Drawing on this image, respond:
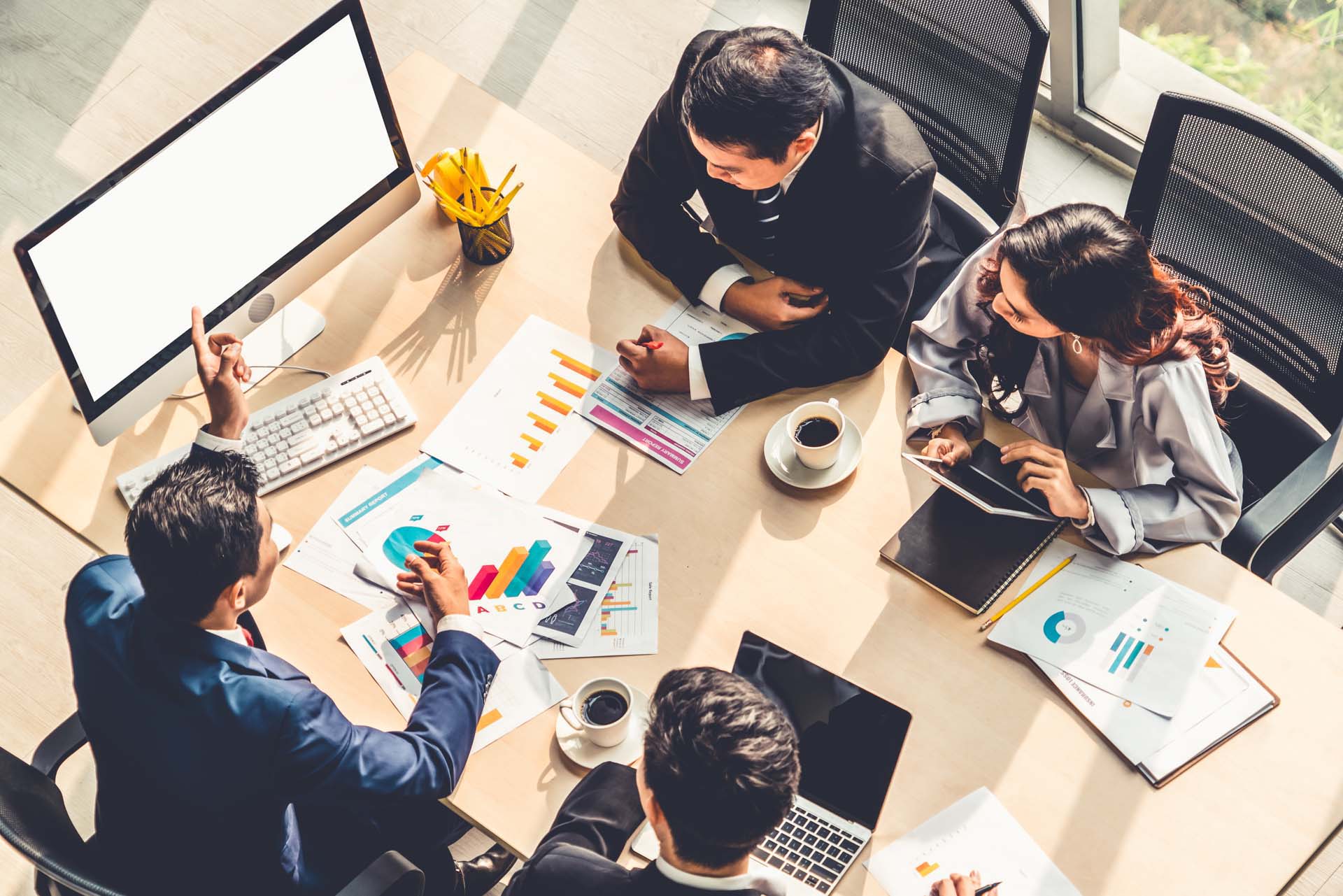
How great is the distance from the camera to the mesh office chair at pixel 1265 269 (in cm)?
189

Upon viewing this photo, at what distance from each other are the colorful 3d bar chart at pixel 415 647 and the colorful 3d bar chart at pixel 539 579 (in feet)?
0.56

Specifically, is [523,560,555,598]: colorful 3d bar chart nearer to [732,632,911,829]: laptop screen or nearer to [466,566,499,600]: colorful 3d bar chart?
[466,566,499,600]: colorful 3d bar chart

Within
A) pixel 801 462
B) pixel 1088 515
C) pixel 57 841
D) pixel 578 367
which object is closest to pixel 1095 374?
pixel 1088 515

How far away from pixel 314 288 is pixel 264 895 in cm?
107

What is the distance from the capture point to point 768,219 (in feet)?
7.01

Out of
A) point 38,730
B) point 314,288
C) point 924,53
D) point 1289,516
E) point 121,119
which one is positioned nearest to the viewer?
point 1289,516

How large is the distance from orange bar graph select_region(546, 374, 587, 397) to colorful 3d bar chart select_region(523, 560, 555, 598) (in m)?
0.33

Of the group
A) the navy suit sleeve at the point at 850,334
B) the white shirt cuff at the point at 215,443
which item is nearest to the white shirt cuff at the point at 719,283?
the navy suit sleeve at the point at 850,334

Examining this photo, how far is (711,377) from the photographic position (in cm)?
195

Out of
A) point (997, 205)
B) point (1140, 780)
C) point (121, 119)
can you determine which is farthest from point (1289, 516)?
point (121, 119)

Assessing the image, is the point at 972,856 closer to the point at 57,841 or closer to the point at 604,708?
the point at 604,708

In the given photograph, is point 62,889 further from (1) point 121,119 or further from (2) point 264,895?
(1) point 121,119

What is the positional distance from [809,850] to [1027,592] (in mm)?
544

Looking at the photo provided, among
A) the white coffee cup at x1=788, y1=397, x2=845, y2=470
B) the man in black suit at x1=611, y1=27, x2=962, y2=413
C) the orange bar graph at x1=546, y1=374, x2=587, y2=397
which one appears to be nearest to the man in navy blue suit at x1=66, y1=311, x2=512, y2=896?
the orange bar graph at x1=546, y1=374, x2=587, y2=397
